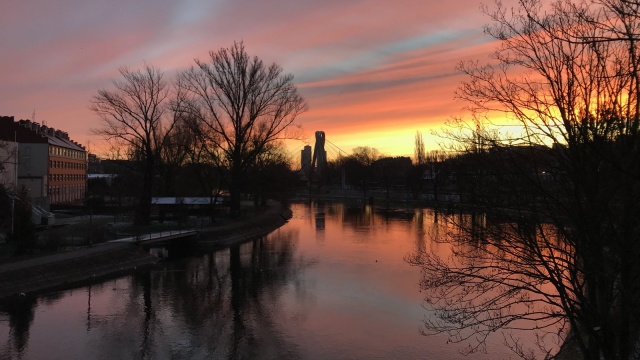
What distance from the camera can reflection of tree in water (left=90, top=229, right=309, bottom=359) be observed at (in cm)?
1340

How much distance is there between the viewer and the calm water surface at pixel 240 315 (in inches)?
523

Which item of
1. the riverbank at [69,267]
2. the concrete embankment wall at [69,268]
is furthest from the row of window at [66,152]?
the concrete embankment wall at [69,268]

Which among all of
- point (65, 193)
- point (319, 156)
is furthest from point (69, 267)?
point (319, 156)

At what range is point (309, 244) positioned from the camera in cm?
3491

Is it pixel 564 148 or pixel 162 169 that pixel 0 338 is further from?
pixel 162 169

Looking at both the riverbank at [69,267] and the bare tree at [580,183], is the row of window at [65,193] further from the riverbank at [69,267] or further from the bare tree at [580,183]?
the bare tree at [580,183]

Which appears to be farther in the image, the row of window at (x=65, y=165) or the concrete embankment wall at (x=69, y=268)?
the row of window at (x=65, y=165)

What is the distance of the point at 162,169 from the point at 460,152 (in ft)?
150

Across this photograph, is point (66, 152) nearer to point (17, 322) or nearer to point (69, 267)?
point (69, 267)

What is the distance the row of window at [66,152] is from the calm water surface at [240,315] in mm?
47998

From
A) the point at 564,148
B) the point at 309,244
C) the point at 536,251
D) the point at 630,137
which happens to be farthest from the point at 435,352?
the point at 309,244

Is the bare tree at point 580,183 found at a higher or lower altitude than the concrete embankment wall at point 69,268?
higher

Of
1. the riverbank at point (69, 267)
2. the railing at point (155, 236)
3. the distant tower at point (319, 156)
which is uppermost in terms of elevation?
the distant tower at point (319, 156)

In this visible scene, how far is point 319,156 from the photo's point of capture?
6599 inches
